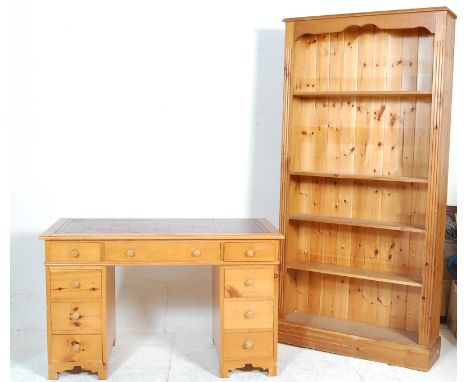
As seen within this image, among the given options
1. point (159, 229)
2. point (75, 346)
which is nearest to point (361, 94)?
point (159, 229)

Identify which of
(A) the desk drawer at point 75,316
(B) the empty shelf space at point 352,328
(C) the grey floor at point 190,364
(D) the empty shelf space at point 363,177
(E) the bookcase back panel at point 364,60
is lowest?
(C) the grey floor at point 190,364

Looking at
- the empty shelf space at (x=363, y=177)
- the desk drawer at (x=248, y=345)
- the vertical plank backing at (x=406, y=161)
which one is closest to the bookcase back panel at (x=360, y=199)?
the vertical plank backing at (x=406, y=161)

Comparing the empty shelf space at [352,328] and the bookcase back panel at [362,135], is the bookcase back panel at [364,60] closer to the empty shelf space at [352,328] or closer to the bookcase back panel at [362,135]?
the bookcase back panel at [362,135]

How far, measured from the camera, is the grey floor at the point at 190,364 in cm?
340

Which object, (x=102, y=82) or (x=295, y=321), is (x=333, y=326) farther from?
(x=102, y=82)

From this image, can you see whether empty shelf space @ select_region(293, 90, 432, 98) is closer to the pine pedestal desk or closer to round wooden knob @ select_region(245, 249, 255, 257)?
the pine pedestal desk

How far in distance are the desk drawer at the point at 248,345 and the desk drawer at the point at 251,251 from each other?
0.40 meters

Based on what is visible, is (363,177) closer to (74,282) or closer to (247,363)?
(247,363)

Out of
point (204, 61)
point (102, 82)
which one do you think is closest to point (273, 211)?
point (204, 61)

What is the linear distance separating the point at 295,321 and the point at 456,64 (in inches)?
74.9

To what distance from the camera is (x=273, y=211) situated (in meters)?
4.18

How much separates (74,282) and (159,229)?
0.52 m

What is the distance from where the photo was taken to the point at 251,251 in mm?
3342

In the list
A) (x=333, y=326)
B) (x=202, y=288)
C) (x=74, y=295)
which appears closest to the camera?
(x=74, y=295)
